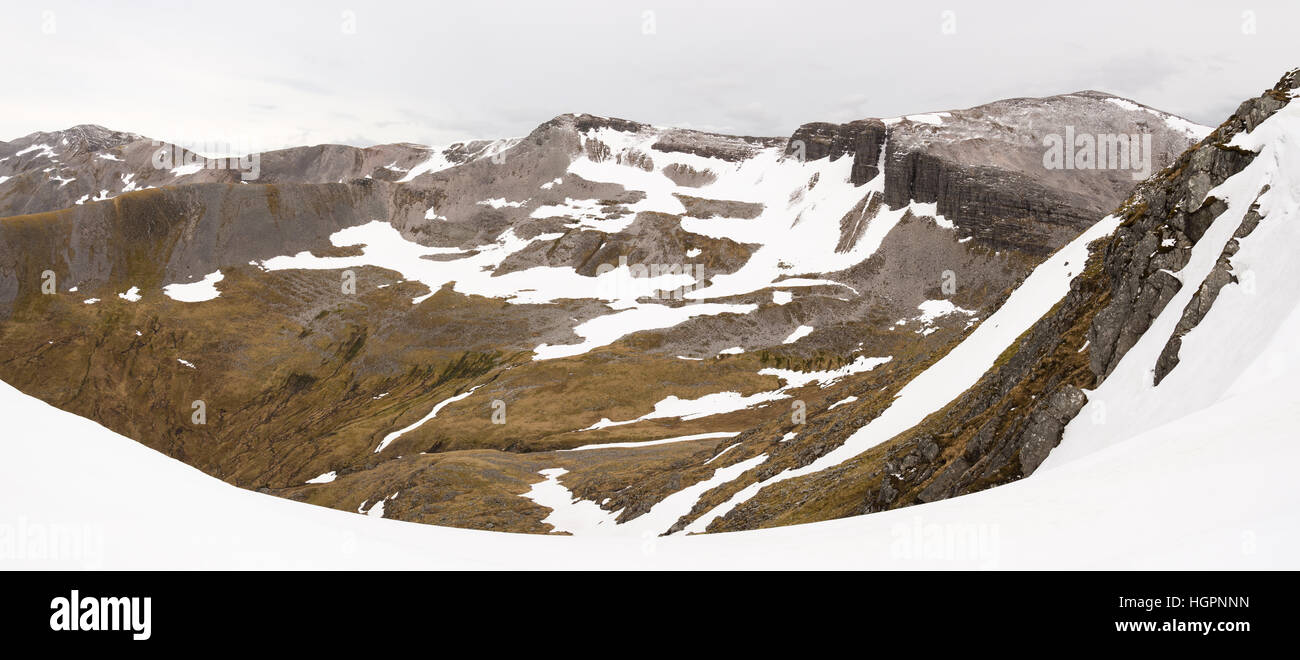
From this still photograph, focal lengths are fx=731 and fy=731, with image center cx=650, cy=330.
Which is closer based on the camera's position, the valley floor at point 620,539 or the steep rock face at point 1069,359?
the valley floor at point 620,539

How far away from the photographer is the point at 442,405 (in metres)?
148

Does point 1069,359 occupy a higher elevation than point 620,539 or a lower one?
lower

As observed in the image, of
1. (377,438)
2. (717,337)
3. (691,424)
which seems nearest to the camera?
(691,424)

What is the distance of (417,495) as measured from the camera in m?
89.2

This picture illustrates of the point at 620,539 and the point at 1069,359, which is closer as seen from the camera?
the point at 620,539

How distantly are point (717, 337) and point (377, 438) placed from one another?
8432 centimetres

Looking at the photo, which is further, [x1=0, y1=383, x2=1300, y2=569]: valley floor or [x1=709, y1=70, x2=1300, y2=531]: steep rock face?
[x1=709, y1=70, x2=1300, y2=531]: steep rock face

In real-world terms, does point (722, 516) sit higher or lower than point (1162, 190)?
lower
